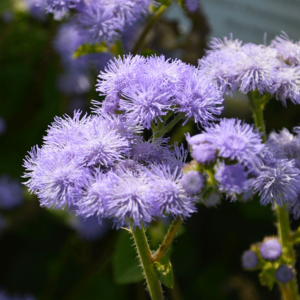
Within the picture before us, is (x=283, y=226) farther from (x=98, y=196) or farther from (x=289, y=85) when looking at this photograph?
(x=98, y=196)

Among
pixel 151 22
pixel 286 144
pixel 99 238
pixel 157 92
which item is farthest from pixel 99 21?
pixel 99 238

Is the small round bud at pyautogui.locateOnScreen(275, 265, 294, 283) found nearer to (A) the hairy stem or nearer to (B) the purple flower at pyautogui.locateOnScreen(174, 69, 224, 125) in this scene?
(A) the hairy stem

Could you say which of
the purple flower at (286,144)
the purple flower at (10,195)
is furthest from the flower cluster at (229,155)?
the purple flower at (10,195)

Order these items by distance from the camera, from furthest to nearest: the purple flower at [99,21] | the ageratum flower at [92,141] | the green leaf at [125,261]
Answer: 1. the green leaf at [125,261]
2. the purple flower at [99,21]
3. the ageratum flower at [92,141]

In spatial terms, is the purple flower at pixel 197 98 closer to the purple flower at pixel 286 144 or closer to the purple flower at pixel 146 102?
the purple flower at pixel 146 102

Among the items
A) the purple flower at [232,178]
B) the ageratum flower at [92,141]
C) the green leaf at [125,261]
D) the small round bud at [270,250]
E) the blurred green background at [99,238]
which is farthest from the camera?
the blurred green background at [99,238]

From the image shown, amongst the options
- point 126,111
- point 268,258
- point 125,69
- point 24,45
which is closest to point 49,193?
point 126,111
